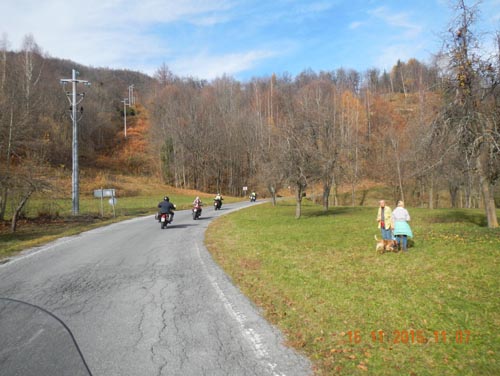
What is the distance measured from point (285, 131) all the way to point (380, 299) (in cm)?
1895

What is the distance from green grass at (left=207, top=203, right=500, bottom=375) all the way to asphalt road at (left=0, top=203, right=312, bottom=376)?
1.64 ft

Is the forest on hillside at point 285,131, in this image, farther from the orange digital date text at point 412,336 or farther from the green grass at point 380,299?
the orange digital date text at point 412,336

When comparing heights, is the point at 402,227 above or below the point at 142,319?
above

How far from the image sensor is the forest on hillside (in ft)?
50.3

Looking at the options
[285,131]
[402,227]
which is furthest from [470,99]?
[285,131]

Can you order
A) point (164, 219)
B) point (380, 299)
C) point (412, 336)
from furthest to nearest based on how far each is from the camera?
point (164, 219) < point (380, 299) < point (412, 336)

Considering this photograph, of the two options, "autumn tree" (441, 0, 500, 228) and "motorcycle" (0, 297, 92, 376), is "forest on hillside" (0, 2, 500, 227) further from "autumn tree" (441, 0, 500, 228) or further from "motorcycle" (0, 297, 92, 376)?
"motorcycle" (0, 297, 92, 376)

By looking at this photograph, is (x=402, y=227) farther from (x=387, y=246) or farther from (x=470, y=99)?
(x=470, y=99)

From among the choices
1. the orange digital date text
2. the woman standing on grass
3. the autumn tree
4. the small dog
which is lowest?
the orange digital date text

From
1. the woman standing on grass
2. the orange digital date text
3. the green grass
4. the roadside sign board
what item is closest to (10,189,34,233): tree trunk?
the roadside sign board

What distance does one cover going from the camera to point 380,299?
6641mm

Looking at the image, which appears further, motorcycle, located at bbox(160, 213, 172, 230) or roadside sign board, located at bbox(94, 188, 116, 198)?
roadside sign board, located at bbox(94, 188, 116, 198)

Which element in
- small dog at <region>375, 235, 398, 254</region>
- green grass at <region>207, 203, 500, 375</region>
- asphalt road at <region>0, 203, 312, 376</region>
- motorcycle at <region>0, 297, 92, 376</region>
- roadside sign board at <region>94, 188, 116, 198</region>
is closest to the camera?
motorcycle at <region>0, 297, 92, 376</region>

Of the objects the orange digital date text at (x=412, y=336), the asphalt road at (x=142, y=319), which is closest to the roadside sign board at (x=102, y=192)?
the asphalt road at (x=142, y=319)
